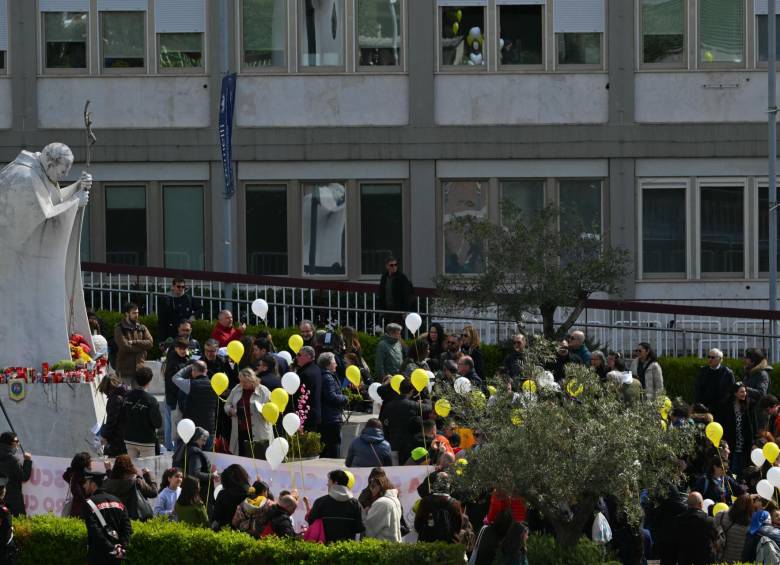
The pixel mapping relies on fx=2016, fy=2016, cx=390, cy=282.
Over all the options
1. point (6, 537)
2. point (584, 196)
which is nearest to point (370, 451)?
point (6, 537)

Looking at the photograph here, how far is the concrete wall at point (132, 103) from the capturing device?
3719cm

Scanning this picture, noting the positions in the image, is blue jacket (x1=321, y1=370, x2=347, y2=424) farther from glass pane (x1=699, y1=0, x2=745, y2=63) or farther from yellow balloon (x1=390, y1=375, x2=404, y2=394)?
glass pane (x1=699, y1=0, x2=745, y2=63)

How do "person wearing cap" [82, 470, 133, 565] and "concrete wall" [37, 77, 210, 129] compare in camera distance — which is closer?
"person wearing cap" [82, 470, 133, 565]

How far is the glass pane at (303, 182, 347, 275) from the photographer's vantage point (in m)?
37.4

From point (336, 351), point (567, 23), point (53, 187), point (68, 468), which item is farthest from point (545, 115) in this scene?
point (68, 468)

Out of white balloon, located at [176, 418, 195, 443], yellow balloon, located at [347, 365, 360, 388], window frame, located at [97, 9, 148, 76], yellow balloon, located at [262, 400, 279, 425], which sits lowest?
white balloon, located at [176, 418, 195, 443]

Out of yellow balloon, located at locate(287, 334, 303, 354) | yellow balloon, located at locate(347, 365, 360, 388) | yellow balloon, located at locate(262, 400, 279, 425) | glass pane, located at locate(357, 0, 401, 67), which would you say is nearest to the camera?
yellow balloon, located at locate(262, 400, 279, 425)

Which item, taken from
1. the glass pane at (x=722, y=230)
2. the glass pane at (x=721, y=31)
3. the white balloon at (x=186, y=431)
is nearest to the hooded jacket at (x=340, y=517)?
the white balloon at (x=186, y=431)

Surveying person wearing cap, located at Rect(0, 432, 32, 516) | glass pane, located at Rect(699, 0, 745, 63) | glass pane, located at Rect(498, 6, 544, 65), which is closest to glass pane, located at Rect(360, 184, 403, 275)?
glass pane, located at Rect(498, 6, 544, 65)

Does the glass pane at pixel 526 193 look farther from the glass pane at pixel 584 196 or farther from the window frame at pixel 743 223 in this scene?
the window frame at pixel 743 223

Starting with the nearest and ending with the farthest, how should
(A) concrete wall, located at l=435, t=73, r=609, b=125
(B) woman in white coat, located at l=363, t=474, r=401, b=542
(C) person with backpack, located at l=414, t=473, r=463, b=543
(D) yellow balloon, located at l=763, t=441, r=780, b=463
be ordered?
(C) person with backpack, located at l=414, t=473, r=463, b=543, (B) woman in white coat, located at l=363, t=474, r=401, b=542, (D) yellow balloon, located at l=763, t=441, r=780, b=463, (A) concrete wall, located at l=435, t=73, r=609, b=125

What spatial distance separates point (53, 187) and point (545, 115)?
15747 millimetres

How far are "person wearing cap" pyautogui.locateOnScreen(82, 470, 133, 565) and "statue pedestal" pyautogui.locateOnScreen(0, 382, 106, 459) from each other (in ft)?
16.5

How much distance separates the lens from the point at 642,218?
37.4 metres
